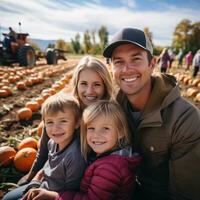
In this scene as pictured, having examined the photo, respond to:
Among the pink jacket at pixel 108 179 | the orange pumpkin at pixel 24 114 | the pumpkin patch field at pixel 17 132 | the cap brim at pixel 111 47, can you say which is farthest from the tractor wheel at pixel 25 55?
the pink jacket at pixel 108 179

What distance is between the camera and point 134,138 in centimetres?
280

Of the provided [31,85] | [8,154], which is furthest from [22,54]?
[8,154]

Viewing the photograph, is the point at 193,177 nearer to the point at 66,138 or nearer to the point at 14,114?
the point at 66,138

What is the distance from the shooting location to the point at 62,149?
2705 mm

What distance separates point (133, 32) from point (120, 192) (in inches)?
63.7

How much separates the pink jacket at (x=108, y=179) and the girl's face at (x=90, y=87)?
896 mm

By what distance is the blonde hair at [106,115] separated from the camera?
2562 millimetres

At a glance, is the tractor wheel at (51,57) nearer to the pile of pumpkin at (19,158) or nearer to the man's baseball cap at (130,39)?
the pile of pumpkin at (19,158)

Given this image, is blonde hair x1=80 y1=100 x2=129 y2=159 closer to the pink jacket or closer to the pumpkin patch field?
the pink jacket

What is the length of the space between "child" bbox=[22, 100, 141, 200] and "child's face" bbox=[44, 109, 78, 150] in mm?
158

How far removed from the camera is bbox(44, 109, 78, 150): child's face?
268 cm

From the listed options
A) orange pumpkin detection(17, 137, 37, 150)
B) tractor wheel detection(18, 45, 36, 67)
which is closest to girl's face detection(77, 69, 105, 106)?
orange pumpkin detection(17, 137, 37, 150)

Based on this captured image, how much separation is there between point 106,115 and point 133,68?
64 centimetres

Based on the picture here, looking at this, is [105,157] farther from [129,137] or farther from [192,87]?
[192,87]
